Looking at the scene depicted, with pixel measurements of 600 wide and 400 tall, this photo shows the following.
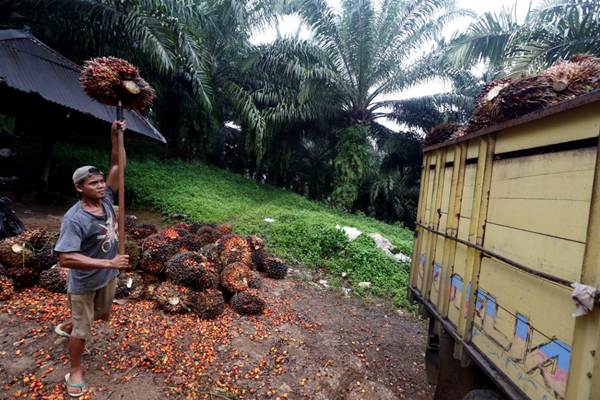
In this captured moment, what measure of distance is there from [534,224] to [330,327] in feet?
9.87

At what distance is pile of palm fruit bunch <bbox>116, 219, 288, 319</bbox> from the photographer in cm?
364

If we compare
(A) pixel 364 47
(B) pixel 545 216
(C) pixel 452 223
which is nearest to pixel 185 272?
(C) pixel 452 223

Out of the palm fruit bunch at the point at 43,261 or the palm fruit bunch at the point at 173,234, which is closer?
the palm fruit bunch at the point at 43,261

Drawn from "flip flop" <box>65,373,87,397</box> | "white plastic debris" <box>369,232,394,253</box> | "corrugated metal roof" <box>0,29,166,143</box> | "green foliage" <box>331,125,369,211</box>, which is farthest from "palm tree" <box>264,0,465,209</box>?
"flip flop" <box>65,373,87,397</box>

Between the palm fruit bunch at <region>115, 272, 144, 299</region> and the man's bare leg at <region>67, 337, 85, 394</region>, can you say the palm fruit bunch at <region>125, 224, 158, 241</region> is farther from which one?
the man's bare leg at <region>67, 337, 85, 394</region>

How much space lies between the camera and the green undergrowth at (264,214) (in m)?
6.34

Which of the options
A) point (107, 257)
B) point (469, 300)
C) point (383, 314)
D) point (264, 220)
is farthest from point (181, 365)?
point (264, 220)

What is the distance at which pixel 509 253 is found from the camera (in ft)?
5.79

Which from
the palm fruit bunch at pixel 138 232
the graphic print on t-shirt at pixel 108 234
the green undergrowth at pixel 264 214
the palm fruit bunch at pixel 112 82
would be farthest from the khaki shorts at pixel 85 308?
the green undergrowth at pixel 264 214

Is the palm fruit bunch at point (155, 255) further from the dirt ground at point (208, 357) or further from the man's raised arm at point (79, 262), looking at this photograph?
the man's raised arm at point (79, 262)

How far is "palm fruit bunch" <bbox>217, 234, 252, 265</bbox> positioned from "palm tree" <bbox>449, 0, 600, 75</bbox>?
6.51m

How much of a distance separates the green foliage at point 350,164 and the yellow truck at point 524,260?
9214 millimetres

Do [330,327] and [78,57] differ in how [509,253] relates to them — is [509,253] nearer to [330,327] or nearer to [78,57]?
[330,327]

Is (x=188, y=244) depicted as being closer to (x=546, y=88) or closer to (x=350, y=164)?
(x=546, y=88)
